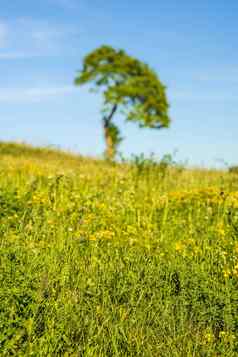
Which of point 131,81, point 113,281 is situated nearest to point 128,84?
point 131,81

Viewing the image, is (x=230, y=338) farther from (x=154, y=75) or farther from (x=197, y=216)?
(x=154, y=75)

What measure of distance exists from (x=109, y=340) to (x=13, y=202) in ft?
13.8

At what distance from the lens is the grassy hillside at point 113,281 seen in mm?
4402

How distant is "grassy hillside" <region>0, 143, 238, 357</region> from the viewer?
440 centimetres

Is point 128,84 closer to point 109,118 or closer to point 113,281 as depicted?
point 109,118

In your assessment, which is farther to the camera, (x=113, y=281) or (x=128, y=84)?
(x=128, y=84)

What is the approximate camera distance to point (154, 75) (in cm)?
4512

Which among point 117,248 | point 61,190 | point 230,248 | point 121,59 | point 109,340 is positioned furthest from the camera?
point 121,59

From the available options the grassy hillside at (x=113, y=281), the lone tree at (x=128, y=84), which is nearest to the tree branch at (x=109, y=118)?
the lone tree at (x=128, y=84)

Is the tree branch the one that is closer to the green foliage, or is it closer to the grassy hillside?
the green foliage

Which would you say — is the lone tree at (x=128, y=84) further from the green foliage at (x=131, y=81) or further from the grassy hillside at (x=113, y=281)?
the grassy hillside at (x=113, y=281)

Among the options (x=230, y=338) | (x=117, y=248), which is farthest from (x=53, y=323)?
(x=117, y=248)

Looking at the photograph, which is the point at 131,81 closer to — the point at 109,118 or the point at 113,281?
the point at 109,118

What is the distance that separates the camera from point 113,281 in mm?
5551
